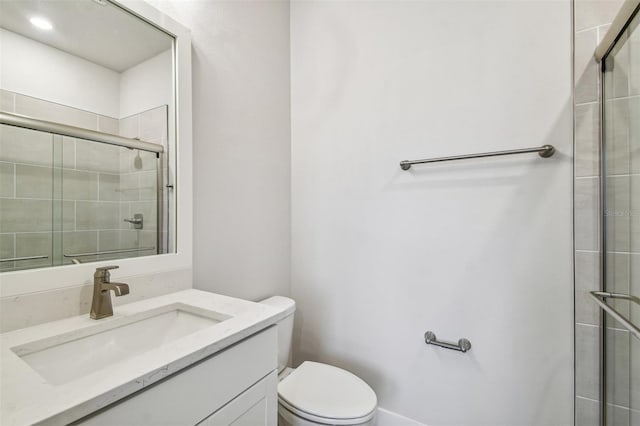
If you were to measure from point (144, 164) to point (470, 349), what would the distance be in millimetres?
1531

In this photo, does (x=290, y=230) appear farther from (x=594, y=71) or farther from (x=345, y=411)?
(x=594, y=71)

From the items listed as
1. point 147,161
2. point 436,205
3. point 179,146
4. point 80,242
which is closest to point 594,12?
point 436,205

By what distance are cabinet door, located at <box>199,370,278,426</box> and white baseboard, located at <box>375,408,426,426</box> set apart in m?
0.81

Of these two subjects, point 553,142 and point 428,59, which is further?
point 428,59

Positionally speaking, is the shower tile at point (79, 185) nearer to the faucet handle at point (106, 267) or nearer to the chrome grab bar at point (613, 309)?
the faucet handle at point (106, 267)

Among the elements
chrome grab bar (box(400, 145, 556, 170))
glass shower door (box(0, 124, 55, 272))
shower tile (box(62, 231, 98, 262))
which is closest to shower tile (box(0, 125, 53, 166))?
glass shower door (box(0, 124, 55, 272))

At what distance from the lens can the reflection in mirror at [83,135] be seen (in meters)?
0.80

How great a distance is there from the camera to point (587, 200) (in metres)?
1.09

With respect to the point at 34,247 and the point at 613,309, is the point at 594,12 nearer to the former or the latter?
the point at 613,309

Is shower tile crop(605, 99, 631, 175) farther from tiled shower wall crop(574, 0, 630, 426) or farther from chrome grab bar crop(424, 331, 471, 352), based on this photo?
chrome grab bar crop(424, 331, 471, 352)

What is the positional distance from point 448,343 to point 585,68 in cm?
121

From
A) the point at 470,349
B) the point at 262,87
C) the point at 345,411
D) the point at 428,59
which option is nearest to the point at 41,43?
the point at 262,87

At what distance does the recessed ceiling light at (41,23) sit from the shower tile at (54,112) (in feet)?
0.71

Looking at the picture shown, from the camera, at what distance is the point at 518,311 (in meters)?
1.21
